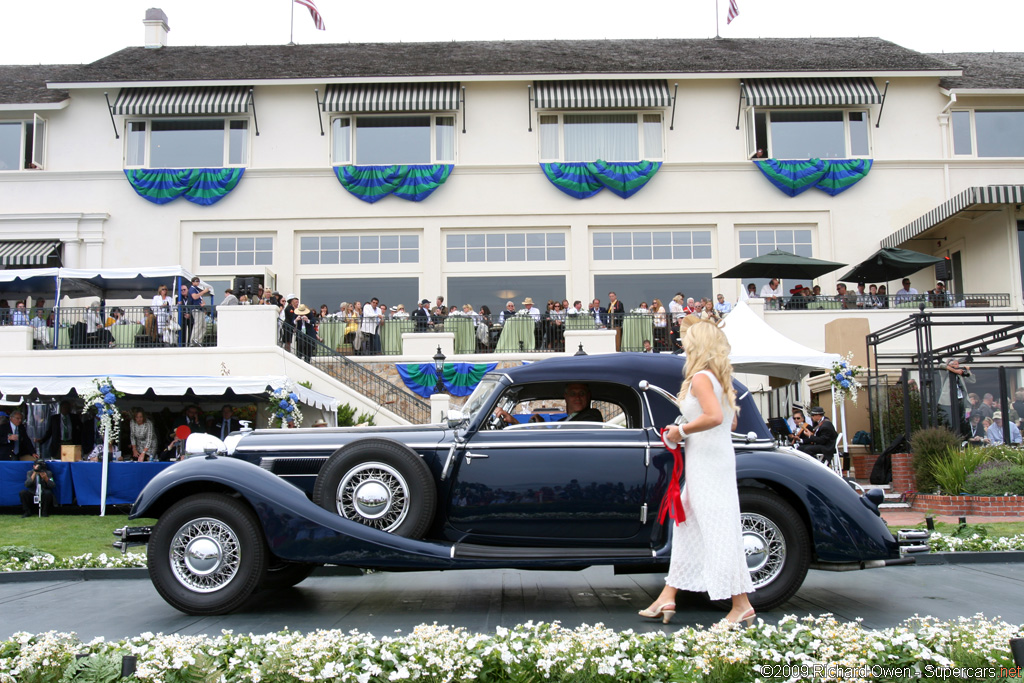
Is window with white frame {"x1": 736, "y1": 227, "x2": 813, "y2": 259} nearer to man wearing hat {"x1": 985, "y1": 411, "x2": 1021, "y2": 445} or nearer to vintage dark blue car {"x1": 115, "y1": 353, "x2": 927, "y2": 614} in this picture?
man wearing hat {"x1": 985, "y1": 411, "x2": 1021, "y2": 445}

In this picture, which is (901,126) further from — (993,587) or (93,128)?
(93,128)

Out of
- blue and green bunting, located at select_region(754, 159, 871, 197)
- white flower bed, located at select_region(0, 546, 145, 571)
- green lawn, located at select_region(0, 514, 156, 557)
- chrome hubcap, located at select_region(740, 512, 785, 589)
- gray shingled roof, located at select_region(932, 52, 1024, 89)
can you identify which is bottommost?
green lawn, located at select_region(0, 514, 156, 557)

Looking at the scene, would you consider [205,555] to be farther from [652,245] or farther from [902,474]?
[652,245]

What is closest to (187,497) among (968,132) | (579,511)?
(579,511)

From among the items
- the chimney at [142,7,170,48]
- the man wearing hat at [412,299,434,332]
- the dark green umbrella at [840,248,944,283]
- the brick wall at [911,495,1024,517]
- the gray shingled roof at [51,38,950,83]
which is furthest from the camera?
the chimney at [142,7,170,48]

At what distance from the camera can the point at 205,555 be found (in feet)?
19.8

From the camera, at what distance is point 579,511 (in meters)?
6.07

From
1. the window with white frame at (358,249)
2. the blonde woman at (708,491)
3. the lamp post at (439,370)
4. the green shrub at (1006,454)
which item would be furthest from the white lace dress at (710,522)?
the window with white frame at (358,249)

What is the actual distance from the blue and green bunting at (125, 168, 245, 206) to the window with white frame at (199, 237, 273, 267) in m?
1.32

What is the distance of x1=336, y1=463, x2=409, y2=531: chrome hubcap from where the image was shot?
6.07 m

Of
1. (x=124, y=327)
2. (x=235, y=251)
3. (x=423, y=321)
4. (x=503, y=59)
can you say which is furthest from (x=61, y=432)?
(x=503, y=59)

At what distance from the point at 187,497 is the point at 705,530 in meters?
3.65

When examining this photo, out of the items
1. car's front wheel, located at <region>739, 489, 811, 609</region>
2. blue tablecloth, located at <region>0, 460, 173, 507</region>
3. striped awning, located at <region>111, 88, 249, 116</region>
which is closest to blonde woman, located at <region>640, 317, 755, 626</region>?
car's front wheel, located at <region>739, 489, 811, 609</region>

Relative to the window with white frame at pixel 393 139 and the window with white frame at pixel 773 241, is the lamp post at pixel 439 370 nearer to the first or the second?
the window with white frame at pixel 393 139
